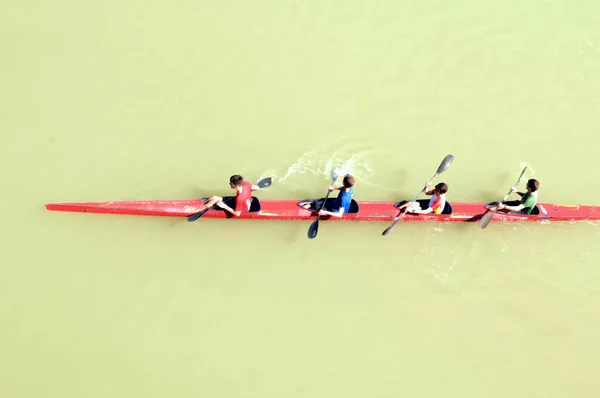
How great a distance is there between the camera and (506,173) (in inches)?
346

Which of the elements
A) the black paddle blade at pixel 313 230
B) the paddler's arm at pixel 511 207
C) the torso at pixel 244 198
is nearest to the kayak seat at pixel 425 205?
the paddler's arm at pixel 511 207

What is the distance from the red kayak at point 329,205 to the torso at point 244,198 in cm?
13

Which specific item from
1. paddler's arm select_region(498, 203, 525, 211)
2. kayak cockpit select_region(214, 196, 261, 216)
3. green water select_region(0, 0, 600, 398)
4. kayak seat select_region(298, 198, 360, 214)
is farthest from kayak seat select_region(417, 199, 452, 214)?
kayak cockpit select_region(214, 196, 261, 216)

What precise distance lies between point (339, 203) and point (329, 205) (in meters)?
0.23

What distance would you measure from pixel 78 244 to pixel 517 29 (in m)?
8.93

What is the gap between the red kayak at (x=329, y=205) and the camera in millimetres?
7676

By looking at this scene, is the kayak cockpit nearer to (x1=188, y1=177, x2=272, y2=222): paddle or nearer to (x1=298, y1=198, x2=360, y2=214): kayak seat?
(x1=188, y1=177, x2=272, y2=222): paddle

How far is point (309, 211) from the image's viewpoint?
7.82 metres

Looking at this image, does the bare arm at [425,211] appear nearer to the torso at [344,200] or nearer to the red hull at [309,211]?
the red hull at [309,211]

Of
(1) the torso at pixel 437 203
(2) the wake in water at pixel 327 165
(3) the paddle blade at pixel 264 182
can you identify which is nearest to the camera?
(1) the torso at pixel 437 203

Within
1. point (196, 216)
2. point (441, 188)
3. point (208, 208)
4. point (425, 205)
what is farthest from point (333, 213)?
point (196, 216)

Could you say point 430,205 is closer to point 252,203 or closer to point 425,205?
point 425,205

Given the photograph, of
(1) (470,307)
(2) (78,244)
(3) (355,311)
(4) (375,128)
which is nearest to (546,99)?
(4) (375,128)

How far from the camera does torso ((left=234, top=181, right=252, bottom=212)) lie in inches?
295
